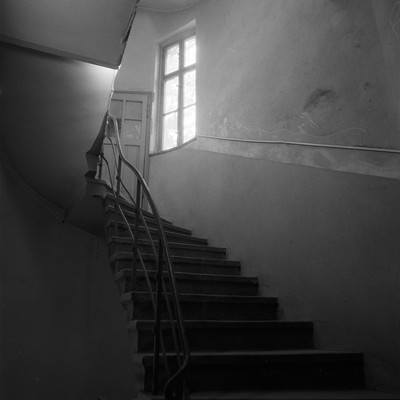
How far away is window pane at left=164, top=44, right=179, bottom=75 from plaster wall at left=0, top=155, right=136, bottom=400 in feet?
9.04

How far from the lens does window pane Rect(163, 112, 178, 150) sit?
5988 mm

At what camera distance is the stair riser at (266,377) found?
7.59 ft

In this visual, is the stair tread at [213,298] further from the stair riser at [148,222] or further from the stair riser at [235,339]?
the stair riser at [148,222]

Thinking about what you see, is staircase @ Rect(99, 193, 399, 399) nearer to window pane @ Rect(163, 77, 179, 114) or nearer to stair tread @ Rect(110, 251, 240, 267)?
stair tread @ Rect(110, 251, 240, 267)

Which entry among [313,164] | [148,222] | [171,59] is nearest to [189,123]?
[171,59]

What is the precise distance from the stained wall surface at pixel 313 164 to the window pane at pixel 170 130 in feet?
2.87

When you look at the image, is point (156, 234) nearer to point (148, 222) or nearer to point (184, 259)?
point (148, 222)

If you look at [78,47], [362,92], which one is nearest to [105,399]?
[78,47]

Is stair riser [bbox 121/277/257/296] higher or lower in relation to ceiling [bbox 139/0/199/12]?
lower

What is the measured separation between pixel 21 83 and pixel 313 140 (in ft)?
7.62

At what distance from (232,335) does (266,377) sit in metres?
0.40

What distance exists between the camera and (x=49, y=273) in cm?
482

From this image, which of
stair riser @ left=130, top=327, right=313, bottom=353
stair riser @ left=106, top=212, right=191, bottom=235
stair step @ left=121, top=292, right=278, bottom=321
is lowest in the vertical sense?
stair riser @ left=130, top=327, right=313, bottom=353

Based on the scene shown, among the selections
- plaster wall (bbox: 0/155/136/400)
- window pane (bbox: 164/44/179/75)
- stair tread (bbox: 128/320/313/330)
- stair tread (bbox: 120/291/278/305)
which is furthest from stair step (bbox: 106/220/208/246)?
window pane (bbox: 164/44/179/75)
